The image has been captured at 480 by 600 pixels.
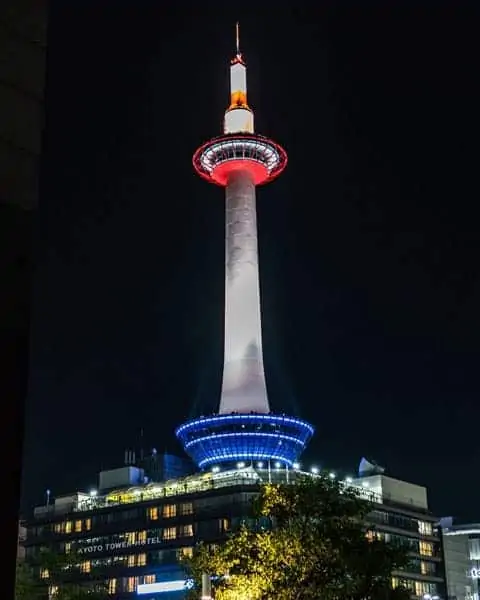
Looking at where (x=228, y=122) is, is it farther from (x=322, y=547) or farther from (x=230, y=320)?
(x=322, y=547)

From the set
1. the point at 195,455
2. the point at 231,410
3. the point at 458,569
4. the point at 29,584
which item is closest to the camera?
the point at 29,584

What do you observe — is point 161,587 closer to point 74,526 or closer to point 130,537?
point 130,537

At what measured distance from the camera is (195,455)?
6191 inches

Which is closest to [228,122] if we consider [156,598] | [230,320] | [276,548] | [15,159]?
[230,320]

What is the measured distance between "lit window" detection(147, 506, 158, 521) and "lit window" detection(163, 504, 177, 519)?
1612 millimetres

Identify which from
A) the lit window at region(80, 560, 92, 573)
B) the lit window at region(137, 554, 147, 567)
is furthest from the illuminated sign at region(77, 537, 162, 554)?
the lit window at region(80, 560, 92, 573)

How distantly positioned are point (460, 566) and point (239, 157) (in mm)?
86440

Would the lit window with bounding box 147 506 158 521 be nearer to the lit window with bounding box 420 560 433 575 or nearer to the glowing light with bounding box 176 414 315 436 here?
the glowing light with bounding box 176 414 315 436

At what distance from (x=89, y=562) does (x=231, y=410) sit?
33.1m

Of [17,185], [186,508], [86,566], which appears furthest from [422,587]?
[17,185]

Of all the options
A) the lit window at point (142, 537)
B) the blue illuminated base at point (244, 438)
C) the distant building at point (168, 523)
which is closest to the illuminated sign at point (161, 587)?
the distant building at point (168, 523)

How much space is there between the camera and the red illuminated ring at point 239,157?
15812cm

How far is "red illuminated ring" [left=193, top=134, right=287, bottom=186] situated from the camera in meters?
158

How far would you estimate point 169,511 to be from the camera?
482 feet
